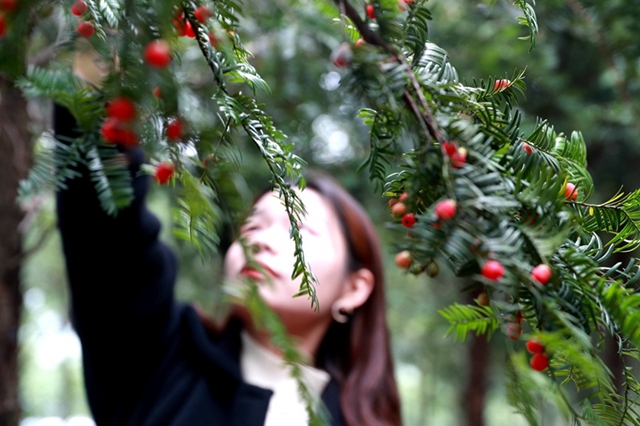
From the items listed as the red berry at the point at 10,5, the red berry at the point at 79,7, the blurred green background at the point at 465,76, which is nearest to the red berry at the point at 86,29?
the red berry at the point at 79,7

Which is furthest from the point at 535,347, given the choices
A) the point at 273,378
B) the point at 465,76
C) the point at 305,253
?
the point at 465,76

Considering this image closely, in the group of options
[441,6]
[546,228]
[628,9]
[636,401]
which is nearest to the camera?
[546,228]

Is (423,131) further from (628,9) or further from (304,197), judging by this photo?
(628,9)

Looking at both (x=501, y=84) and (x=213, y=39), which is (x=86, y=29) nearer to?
(x=213, y=39)

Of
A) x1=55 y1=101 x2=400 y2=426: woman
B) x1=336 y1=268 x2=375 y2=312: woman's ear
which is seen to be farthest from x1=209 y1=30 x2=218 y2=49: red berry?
x1=336 y1=268 x2=375 y2=312: woman's ear

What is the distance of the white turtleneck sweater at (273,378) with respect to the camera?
1.31m

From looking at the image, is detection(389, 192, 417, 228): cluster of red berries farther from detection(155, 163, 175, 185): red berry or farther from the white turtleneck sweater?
the white turtleneck sweater

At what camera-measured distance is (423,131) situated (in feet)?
1.29

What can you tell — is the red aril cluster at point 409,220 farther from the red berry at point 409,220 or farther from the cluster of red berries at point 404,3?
the cluster of red berries at point 404,3

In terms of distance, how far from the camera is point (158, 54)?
0.99 ft

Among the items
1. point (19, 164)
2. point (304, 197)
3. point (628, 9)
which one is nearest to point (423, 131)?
point (304, 197)

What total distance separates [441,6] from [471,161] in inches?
85.6

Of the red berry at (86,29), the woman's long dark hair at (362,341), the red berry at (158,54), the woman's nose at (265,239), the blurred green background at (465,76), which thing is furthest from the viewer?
the blurred green background at (465,76)

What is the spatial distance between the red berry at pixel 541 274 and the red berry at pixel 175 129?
220 millimetres
